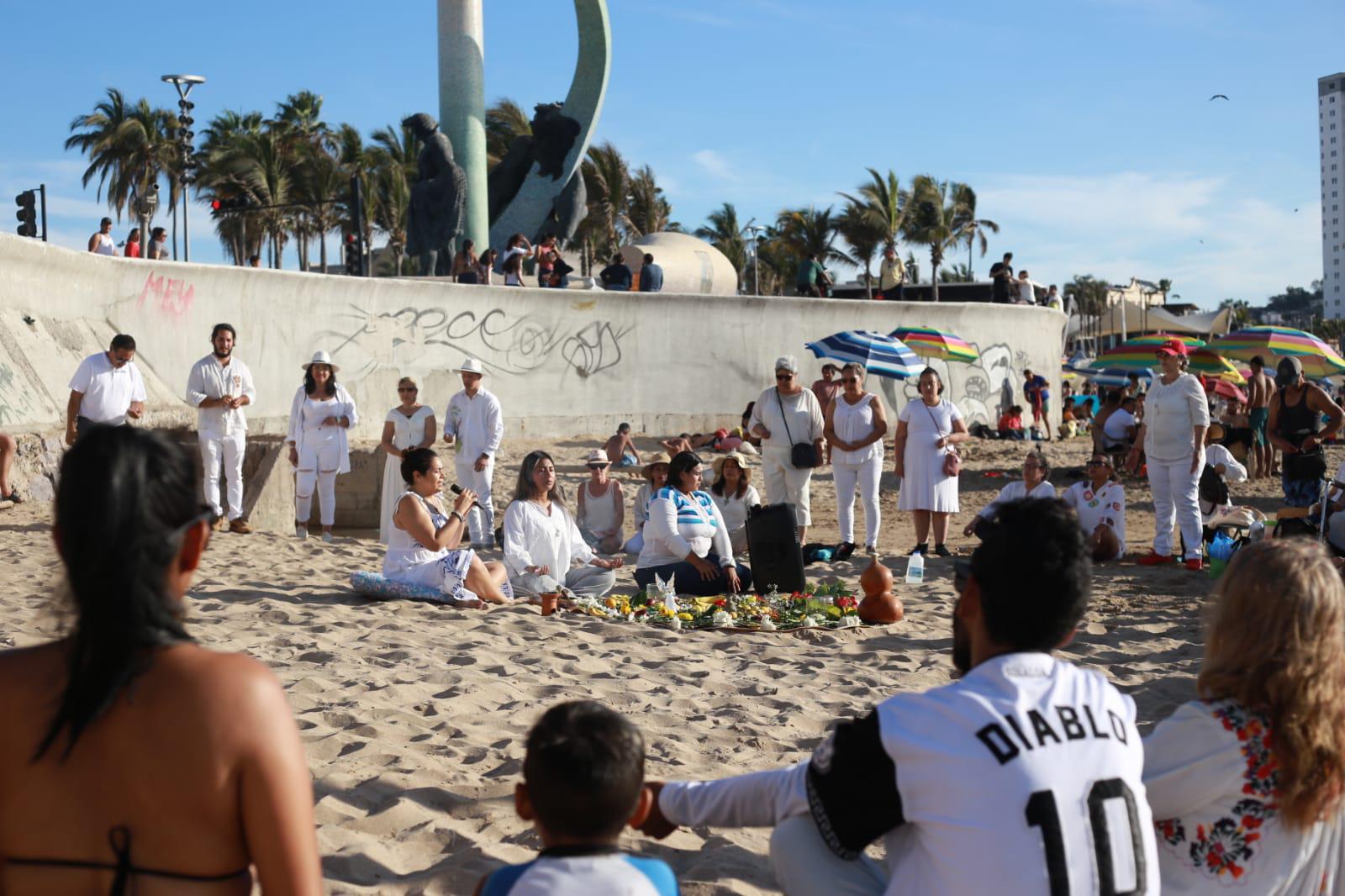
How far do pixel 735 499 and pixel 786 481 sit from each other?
0.99 metres

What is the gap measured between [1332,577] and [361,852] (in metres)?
2.72

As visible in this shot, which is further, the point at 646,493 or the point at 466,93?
the point at 466,93

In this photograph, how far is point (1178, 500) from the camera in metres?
9.84

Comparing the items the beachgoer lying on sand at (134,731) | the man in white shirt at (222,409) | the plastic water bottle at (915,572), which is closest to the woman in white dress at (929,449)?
the plastic water bottle at (915,572)

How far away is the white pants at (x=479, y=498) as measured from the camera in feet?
35.4

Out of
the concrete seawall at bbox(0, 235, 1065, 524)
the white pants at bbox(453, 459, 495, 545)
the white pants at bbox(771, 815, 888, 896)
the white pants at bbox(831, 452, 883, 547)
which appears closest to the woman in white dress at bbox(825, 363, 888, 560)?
the white pants at bbox(831, 452, 883, 547)

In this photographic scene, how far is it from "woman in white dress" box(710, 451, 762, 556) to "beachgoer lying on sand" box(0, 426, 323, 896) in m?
7.77

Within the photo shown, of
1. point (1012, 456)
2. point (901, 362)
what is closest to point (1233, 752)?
point (901, 362)

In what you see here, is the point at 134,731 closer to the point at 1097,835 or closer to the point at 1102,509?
the point at 1097,835

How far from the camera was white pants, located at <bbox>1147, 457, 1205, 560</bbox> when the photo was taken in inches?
385

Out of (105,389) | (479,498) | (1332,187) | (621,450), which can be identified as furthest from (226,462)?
(1332,187)

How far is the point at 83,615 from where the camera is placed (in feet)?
5.74

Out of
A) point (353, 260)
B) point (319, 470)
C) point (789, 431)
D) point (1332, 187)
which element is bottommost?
point (319, 470)

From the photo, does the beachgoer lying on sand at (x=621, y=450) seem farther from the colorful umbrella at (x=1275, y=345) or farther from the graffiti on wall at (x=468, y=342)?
the colorful umbrella at (x=1275, y=345)
